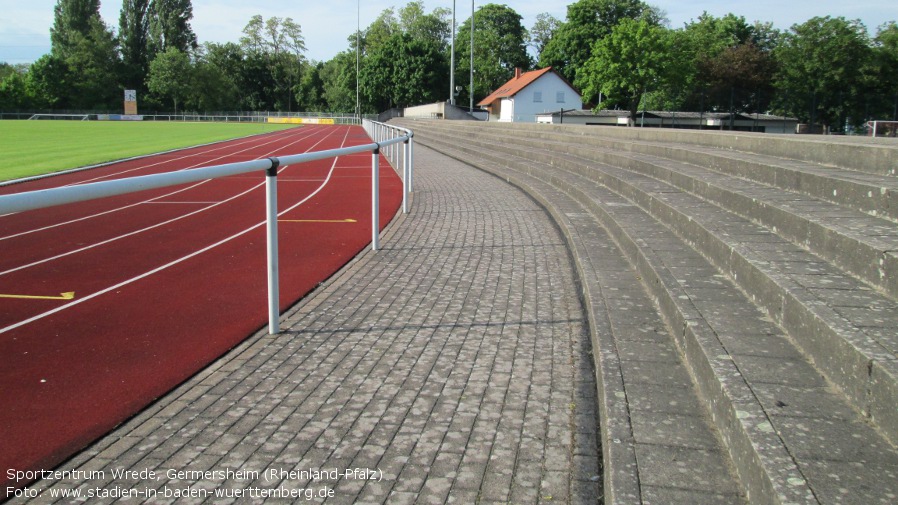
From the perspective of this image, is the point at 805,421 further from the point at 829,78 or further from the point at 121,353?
the point at 829,78

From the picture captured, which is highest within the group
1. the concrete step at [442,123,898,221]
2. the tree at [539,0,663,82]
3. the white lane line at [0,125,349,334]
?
the tree at [539,0,663,82]

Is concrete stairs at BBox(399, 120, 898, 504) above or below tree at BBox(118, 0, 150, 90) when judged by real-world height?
below

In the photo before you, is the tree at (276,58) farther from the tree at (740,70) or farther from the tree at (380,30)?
the tree at (740,70)

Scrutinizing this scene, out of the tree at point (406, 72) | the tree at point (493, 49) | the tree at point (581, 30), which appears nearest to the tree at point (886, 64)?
the tree at point (581, 30)

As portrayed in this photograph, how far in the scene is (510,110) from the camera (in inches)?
2781

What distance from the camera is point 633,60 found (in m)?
54.6

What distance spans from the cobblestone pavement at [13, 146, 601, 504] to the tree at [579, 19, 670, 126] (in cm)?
5058

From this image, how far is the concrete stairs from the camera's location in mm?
2602

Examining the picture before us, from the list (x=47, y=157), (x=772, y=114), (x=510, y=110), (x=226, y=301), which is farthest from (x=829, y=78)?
(x=226, y=301)

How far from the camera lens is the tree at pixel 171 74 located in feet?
317

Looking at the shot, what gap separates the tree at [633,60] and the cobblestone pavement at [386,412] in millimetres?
50578

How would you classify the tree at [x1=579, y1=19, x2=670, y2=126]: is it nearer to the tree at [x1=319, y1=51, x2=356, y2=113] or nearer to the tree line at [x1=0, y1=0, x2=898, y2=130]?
the tree line at [x1=0, y1=0, x2=898, y2=130]

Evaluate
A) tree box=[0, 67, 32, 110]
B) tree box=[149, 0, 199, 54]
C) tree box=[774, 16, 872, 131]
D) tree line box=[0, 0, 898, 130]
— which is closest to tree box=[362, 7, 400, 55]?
tree line box=[0, 0, 898, 130]

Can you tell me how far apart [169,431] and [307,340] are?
1.58 meters
